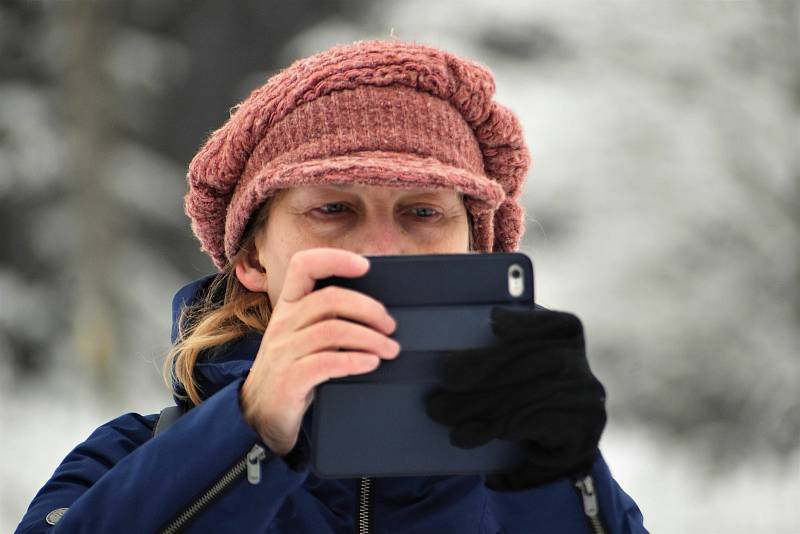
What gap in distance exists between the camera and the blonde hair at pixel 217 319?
5.40 feet

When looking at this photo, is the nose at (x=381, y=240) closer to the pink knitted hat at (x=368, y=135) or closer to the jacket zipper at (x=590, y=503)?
the pink knitted hat at (x=368, y=135)

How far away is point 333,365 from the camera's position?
47.3 inches

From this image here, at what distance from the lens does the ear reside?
1757 millimetres

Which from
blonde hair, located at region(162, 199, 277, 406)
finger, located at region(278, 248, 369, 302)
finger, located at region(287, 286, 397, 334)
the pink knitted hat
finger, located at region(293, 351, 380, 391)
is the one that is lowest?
finger, located at region(293, 351, 380, 391)

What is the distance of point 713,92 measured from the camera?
5949mm

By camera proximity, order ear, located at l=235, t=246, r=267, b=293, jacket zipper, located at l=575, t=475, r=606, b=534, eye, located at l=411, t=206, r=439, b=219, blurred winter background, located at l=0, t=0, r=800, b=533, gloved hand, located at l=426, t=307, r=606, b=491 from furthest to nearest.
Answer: blurred winter background, located at l=0, t=0, r=800, b=533
ear, located at l=235, t=246, r=267, b=293
eye, located at l=411, t=206, r=439, b=219
jacket zipper, located at l=575, t=475, r=606, b=534
gloved hand, located at l=426, t=307, r=606, b=491

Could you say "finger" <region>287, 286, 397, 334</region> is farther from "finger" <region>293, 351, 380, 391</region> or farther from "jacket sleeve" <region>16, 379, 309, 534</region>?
"jacket sleeve" <region>16, 379, 309, 534</region>

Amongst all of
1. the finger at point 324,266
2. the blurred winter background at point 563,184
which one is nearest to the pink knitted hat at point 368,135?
the finger at point 324,266

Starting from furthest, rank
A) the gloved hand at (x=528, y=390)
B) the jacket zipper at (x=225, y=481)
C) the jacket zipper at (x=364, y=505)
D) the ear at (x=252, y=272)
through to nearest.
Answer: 1. the ear at (x=252, y=272)
2. the jacket zipper at (x=364, y=505)
3. the jacket zipper at (x=225, y=481)
4. the gloved hand at (x=528, y=390)

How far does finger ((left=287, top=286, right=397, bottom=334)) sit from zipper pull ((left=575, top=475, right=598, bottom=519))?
0.39 meters

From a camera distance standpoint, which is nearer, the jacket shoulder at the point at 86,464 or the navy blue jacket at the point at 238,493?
the navy blue jacket at the point at 238,493

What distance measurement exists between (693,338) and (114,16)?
3.90 m

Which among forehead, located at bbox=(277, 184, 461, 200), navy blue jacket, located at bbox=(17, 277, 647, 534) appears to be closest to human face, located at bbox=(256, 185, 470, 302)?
forehead, located at bbox=(277, 184, 461, 200)

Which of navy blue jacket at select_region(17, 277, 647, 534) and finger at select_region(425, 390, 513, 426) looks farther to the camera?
navy blue jacket at select_region(17, 277, 647, 534)
